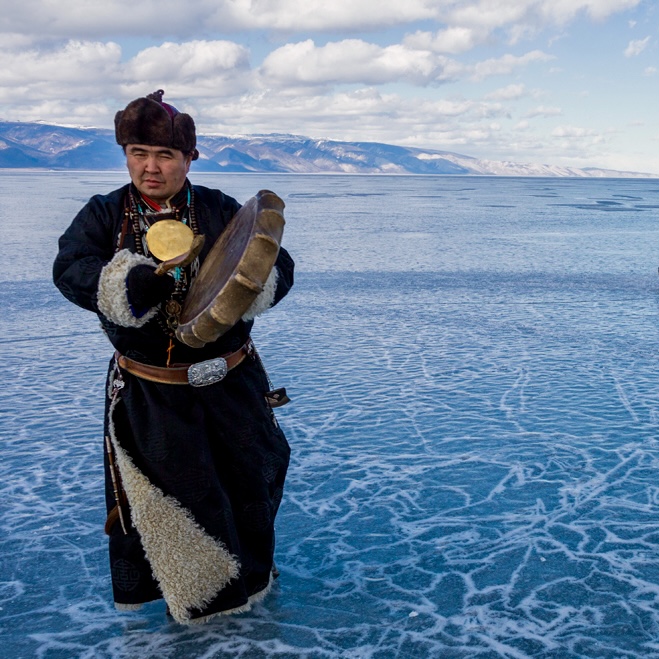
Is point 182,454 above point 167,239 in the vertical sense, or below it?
below

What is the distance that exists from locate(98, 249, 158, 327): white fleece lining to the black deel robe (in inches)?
2.2

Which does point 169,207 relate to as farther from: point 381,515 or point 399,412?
point 399,412

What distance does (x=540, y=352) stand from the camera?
241 inches

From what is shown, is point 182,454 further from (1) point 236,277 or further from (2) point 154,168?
(2) point 154,168

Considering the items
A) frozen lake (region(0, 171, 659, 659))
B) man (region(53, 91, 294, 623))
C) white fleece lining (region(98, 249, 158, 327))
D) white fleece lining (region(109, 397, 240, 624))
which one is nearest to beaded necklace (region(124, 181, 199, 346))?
man (region(53, 91, 294, 623))

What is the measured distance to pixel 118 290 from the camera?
6.94 feet

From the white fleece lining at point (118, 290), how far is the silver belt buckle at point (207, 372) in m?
0.22

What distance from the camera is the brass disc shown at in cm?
220

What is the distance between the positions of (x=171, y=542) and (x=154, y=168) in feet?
3.52

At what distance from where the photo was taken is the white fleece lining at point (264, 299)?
2.31 meters

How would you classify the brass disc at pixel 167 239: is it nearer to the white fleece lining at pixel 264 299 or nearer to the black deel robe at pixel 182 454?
the black deel robe at pixel 182 454

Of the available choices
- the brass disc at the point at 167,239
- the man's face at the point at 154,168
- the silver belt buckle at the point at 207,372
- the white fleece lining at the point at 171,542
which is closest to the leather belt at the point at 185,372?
the silver belt buckle at the point at 207,372

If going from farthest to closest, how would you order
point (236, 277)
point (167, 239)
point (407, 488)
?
point (407, 488) < point (167, 239) < point (236, 277)

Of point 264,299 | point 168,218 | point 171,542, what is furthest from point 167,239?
point 171,542
